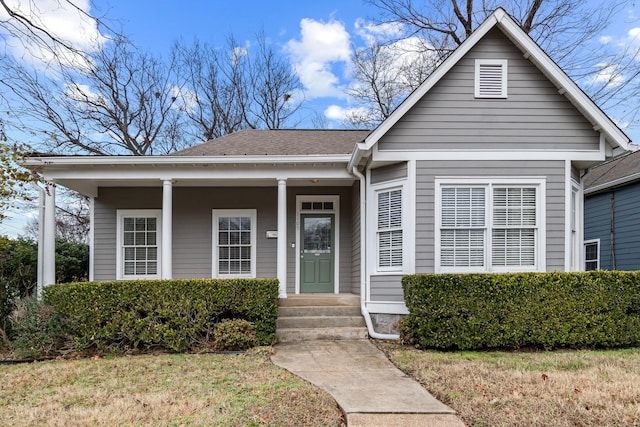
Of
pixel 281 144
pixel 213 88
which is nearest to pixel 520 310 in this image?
pixel 281 144

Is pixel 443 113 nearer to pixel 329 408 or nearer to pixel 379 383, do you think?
pixel 379 383

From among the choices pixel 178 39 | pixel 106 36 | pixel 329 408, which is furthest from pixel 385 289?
pixel 178 39

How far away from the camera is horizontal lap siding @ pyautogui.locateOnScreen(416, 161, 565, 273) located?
25.5 ft

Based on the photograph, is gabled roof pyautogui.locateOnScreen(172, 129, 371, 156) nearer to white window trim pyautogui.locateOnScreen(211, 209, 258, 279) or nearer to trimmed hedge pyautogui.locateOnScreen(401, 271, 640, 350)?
white window trim pyautogui.locateOnScreen(211, 209, 258, 279)

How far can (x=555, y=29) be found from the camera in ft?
56.0

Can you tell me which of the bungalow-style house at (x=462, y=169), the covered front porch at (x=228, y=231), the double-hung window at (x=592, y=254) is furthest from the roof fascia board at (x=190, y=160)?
the double-hung window at (x=592, y=254)

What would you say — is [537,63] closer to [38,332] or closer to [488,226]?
[488,226]

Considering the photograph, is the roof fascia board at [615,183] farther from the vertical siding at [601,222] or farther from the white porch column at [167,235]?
the white porch column at [167,235]

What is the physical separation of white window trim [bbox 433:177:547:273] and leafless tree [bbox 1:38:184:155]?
1402cm

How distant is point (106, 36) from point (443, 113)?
5.79 meters

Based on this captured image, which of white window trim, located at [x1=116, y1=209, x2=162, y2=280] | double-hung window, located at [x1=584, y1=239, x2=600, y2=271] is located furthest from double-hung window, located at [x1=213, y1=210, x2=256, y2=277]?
double-hung window, located at [x1=584, y1=239, x2=600, y2=271]

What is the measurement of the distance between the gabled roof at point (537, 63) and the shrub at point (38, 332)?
Answer: 564 centimetres

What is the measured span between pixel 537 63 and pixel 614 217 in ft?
20.4

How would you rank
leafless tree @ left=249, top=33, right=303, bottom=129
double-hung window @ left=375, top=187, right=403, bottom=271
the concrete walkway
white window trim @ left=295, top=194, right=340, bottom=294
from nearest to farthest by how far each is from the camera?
the concrete walkway < double-hung window @ left=375, top=187, right=403, bottom=271 < white window trim @ left=295, top=194, right=340, bottom=294 < leafless tree @ left=249, top=33, right=303, bottom=129
